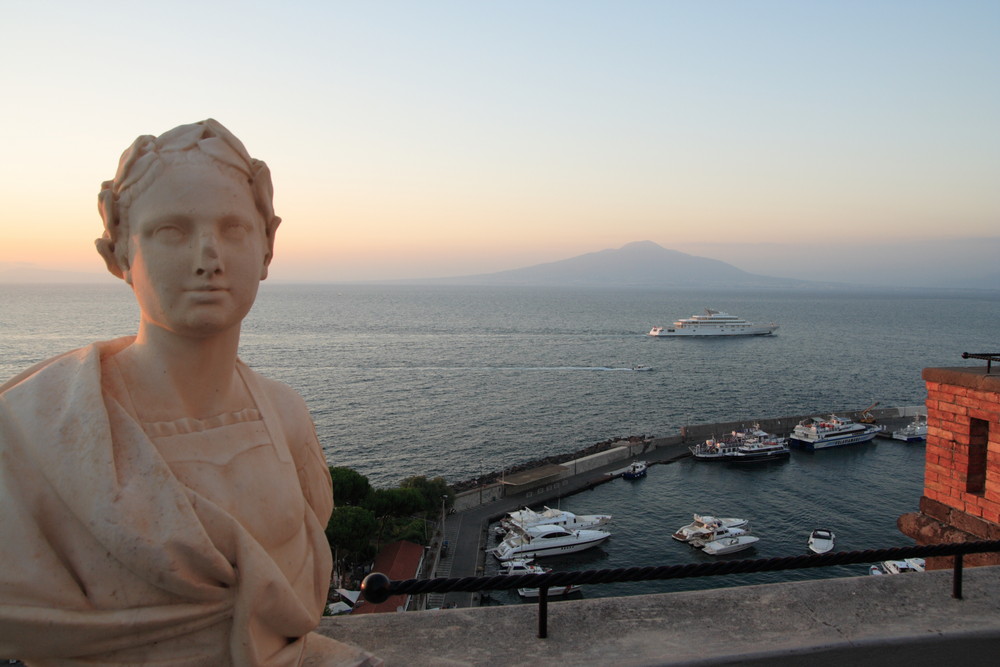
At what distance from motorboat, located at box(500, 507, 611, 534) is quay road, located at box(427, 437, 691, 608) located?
1064mm

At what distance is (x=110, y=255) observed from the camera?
200cm

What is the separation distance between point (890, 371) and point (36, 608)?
62868 mm

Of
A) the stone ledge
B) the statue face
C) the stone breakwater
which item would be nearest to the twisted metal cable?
the stone ledge

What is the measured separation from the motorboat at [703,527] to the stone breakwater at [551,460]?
800 centimetres

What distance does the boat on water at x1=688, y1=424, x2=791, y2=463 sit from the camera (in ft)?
104

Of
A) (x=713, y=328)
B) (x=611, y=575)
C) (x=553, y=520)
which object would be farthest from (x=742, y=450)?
(x=713, y=328)

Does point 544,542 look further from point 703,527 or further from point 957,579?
point 957,579

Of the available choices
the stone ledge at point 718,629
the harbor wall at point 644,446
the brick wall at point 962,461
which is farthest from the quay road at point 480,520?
the stone ledge at point 718,629

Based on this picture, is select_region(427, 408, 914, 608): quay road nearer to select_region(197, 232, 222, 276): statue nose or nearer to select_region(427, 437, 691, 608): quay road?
select_region(427, 437, 691, 608): quay road

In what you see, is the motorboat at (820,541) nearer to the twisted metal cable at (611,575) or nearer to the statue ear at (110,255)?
the twisted metal cable at (611,575)

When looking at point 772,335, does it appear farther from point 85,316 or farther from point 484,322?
point 85,316

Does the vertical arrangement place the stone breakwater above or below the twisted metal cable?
below

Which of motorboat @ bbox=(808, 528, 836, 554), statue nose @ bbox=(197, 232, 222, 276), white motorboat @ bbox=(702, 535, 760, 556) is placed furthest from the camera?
motorboat @ bbox=(808, 528, 836, 554)

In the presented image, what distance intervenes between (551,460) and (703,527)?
9502 mm
